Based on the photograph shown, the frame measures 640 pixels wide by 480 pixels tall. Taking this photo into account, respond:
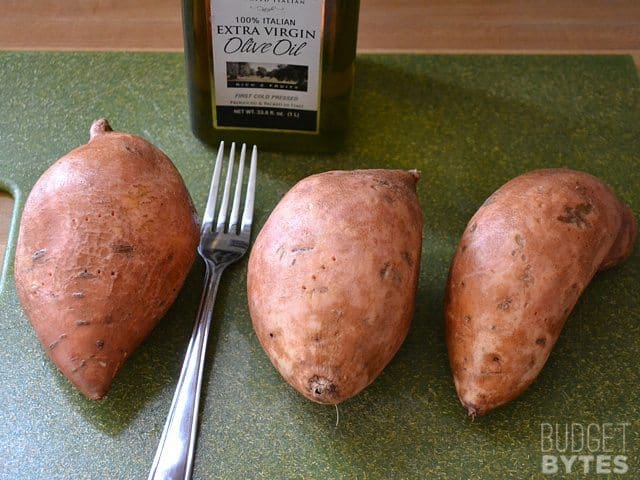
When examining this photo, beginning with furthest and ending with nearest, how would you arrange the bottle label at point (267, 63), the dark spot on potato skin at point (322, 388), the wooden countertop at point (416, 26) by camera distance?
the wooden countertop at point (416, 26), the bottle label at point (267, 63), the dark spot on potato skin at point (322, 388)

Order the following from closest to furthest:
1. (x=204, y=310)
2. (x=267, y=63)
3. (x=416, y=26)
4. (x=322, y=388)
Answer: (x=322, y=388) < (x=204, y=310) < (x=267, y=63) < (x=416, y=26)

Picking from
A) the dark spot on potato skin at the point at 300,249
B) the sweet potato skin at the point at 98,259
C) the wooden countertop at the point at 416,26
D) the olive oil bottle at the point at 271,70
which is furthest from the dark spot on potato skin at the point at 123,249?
the wooden countertop at the point at 416,26

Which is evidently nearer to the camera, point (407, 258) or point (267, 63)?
point (407, 258)

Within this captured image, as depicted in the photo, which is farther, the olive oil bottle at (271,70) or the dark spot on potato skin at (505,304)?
the olive oil bottle at (271,70)

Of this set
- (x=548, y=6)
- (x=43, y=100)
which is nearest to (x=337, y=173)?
(x=43, y=100)

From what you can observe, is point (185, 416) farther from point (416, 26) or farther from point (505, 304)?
point (416, 26)

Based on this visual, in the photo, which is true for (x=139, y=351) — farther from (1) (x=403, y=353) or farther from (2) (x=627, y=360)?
(2) (x=627, y=360)

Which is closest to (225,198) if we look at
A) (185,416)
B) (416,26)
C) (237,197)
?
(237,197)

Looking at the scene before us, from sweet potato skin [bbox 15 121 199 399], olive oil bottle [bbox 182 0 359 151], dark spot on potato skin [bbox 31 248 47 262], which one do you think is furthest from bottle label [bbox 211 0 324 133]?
dark spot on potato skin [bbox 31 248 47 262]

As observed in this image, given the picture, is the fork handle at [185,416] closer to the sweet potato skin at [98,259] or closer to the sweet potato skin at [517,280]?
the sweet potato skin at [98,259]
